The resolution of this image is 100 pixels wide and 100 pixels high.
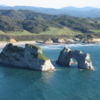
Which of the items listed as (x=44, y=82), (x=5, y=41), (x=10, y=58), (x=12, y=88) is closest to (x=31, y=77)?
(x=44, y=82)

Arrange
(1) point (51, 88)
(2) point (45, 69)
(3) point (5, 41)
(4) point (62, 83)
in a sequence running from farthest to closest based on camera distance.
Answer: (3) point (5, 41)
(2) point (45, 69)
(4) point (62, 83)
(1) point (51, 88)

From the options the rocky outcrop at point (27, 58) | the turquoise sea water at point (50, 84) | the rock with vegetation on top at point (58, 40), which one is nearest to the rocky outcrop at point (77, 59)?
the turquoise sea water at point (50, 84)

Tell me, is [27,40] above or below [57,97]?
below

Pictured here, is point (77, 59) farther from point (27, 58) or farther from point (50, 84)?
point (50, 84)

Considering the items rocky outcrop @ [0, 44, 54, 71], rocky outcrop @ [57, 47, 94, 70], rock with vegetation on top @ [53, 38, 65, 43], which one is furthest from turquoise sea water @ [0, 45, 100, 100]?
rock with vegetation on top @ [53, 38, 65, 43]

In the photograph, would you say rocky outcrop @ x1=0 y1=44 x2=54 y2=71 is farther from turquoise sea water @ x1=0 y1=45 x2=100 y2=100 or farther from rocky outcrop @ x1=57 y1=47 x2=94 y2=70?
rocky outcrop @ x1=57 y1=47 x2=94 y2=70

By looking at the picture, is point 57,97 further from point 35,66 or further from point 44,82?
point 35,66
